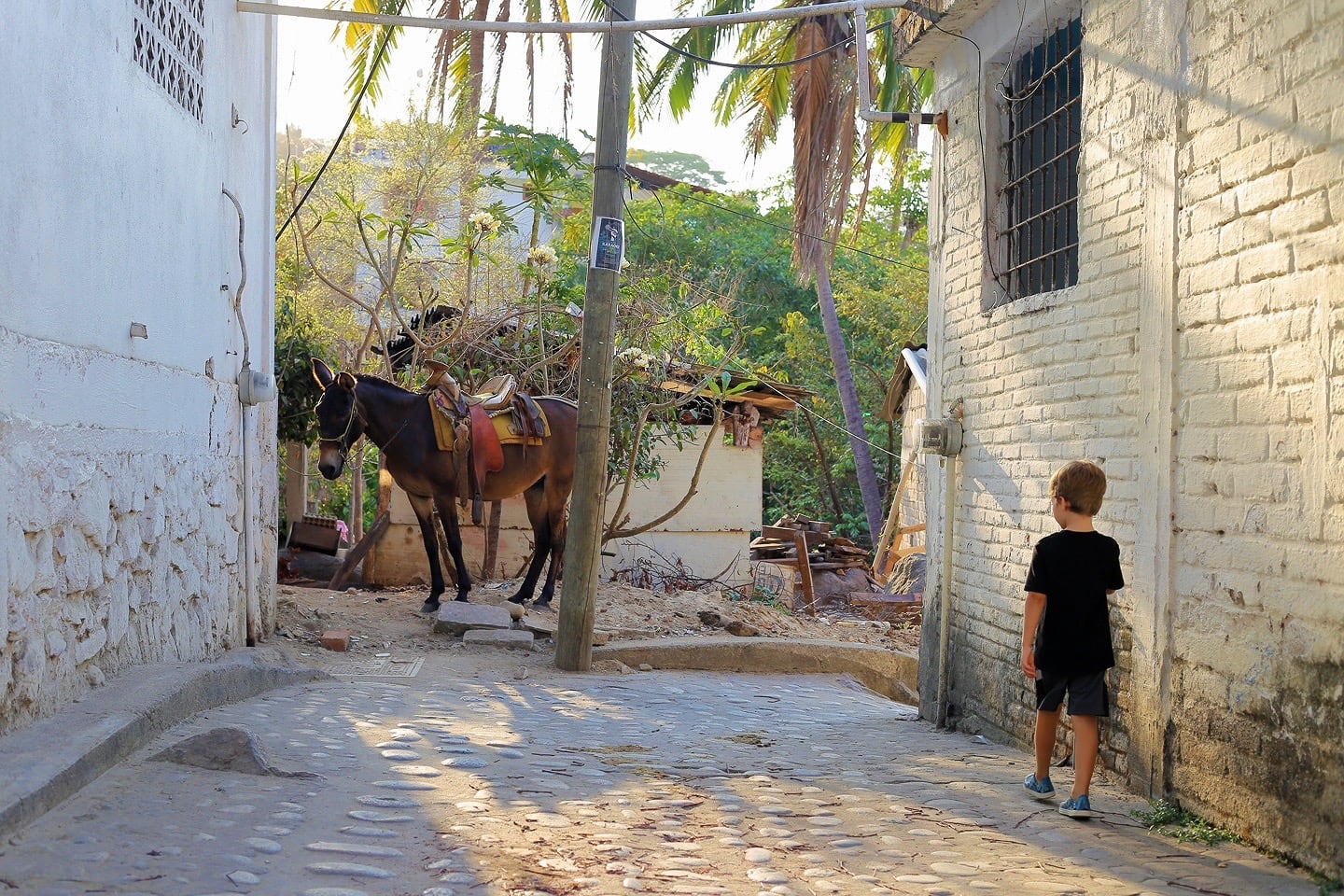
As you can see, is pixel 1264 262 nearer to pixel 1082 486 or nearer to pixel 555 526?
pixel 1082 486

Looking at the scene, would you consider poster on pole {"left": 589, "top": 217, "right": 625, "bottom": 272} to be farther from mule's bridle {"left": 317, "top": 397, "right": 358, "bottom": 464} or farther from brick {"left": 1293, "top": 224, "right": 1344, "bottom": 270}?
brick {"left": 1293, "top": 224, "right": 1344, "bottom": 270}

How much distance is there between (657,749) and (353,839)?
2398mm

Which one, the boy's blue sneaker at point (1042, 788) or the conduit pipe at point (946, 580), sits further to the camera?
the conduit pipe at point (946, 580)

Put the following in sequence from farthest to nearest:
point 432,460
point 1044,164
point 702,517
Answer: point 702,517
point 432,460
point 1044,164

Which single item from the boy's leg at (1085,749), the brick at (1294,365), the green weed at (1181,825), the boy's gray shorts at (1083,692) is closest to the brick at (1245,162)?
the brick at (1294,365)

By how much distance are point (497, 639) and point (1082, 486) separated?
6054 mm

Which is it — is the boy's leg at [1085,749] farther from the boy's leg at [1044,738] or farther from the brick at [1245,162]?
the brick at [1245,162]

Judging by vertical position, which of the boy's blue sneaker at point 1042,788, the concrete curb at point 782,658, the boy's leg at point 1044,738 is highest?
the boy's leg at point 1044,738

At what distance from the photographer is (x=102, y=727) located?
4.47 metres

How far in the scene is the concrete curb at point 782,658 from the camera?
33.2ft

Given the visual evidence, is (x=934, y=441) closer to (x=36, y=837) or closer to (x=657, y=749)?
(x=657, y=749)

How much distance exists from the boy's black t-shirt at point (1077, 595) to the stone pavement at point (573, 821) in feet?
2.07

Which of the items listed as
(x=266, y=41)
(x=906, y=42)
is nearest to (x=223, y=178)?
(x=266, y=41)

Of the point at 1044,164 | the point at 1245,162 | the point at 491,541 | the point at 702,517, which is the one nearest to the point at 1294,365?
the point at 1245,162
